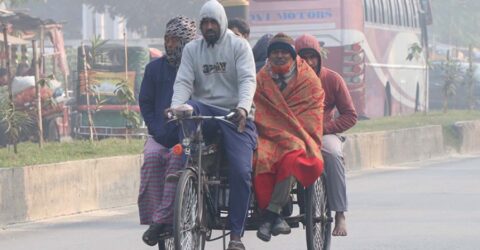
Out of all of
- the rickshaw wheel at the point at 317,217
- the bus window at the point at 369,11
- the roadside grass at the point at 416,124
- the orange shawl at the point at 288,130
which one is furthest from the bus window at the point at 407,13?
the orange shawl at the point at 288,130

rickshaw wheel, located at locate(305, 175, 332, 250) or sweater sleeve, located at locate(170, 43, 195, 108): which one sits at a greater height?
sweater sleeve, located at locate(170, 43, 195, 108)

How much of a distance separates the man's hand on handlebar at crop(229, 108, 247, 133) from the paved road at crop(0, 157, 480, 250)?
8.43ft

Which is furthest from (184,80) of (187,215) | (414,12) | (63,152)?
(414,12)

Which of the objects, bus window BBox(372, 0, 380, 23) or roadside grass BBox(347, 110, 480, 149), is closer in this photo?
roadside grass BBox(347, 110, 480, 149)

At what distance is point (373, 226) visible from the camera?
11562mm

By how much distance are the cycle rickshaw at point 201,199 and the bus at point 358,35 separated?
60.5 ft

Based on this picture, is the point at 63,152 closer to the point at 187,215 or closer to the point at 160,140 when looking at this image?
the point at 160,140

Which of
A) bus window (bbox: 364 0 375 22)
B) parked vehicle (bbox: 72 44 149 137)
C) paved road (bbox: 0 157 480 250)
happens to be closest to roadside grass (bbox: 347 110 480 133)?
bus window (bbox: 364 0 375 22)

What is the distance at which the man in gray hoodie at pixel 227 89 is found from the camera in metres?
7.73

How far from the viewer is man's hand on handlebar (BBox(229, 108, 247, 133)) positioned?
7.62m

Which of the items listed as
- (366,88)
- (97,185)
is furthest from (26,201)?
(366,88)

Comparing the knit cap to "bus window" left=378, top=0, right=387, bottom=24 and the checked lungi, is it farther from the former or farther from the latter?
"bus window" left=378, top=0, right=387, bottom=24

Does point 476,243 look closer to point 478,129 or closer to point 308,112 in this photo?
point 308,112

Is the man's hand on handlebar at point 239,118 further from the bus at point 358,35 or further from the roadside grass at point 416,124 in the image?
the bus at point 358,35
